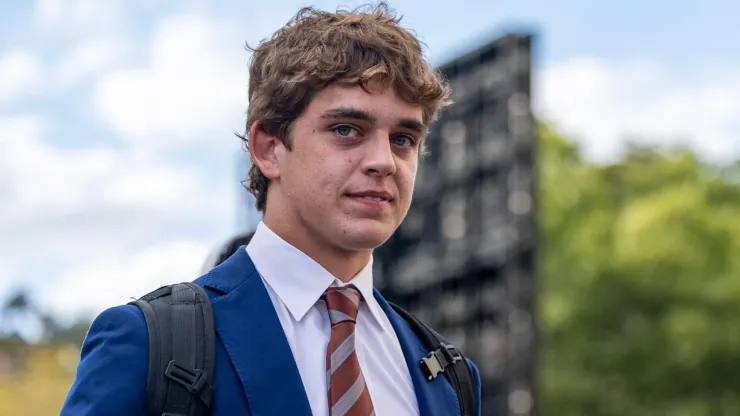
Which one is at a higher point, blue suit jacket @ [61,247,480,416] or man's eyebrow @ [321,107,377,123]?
man's eyebrow @ [321,107,377,123]

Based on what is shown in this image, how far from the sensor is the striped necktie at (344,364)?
2.43 metres

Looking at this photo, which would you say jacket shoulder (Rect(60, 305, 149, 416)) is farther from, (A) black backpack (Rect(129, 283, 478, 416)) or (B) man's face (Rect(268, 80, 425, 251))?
(B) man's face (Rect(268, 80, 425, 251))

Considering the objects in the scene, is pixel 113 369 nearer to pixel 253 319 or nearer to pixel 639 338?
pixel 253 319

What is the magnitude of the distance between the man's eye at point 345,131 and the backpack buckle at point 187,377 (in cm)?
56

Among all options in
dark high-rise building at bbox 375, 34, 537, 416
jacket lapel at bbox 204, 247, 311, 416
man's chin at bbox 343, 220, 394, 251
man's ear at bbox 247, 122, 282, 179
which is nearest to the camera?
jacket lapel at bbox 204, 247, 311, 416

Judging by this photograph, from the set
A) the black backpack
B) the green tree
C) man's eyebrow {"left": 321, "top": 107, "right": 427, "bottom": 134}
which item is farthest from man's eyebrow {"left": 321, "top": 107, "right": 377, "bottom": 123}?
the green tree

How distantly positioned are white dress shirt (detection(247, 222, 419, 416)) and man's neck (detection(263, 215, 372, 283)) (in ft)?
0.05

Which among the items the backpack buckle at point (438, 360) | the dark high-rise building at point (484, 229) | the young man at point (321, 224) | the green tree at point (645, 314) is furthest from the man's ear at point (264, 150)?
the green tree at point (645, 314)

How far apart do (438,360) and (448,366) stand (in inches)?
1.6

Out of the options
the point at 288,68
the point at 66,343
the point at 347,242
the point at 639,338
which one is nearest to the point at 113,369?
the point at 347,242

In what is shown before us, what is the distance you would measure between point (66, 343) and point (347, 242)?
30.5 metres

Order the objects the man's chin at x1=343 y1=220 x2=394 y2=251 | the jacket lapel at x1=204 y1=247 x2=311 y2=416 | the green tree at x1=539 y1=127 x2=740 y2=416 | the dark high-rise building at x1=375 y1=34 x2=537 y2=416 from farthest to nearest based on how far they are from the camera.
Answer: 1. the green tree at x1=539 y1=127 x2=740 y2=416
2. the dark high-rise building at x1=375 y1=34 x2=537 y2=416
3. the man's chin at x1=343 y1=220 x2=394 y2=251
4. the jacket lapel at x1=204 y1=247 x2=311 y2=416

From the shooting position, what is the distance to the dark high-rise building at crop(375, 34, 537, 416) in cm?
1030

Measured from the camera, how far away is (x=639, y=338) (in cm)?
2236
